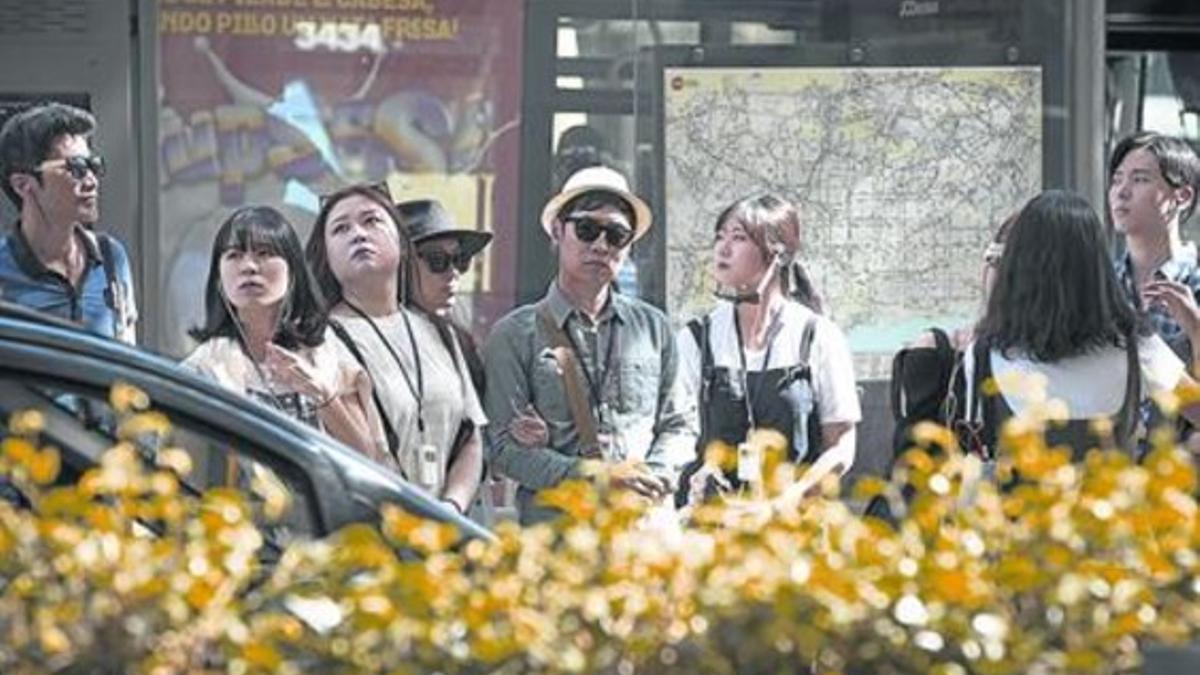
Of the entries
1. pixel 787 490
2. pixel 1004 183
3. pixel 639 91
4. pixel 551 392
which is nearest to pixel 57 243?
pixel 551 392

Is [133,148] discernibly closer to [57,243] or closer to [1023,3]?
[57,243]

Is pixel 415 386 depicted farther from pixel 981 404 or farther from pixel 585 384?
pixel 981 404

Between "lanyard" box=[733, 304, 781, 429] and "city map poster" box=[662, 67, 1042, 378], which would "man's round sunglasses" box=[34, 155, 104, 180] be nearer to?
"lanyard" box=[733, 304, 781, 429]

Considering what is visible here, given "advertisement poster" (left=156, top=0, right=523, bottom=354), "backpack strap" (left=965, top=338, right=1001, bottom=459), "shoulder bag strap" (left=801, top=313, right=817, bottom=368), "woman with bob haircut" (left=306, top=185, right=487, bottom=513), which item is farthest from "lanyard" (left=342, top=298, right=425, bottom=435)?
"advertisement poster" (left=156, top=0, right=523, bottom=354)

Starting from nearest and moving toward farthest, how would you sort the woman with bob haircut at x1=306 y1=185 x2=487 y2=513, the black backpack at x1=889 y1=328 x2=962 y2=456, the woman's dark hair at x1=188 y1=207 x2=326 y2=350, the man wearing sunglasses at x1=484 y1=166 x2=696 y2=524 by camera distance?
the woman's dark hair at x1=188 y1=207 x2=326 y2=350 < the woman with bob haircut at x1=306 y1=185 x2=487 y2=513 < the black backpack at x1=889 y1=328 x2=962 y2=456 < the man wearing sunglasses at x1=484 y1=166 x2=696 y2=524

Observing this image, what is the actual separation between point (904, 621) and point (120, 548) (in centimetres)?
111

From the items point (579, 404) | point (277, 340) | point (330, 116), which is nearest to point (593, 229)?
point (579, 404)

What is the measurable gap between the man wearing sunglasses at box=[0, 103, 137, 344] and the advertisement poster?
181cm

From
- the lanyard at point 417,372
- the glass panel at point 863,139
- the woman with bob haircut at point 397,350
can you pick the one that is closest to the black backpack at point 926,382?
the woman with bob haircut at point 397,350

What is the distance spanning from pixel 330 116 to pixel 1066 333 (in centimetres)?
420

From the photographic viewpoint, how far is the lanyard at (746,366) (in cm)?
965

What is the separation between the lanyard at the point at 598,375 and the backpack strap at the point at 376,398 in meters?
0.77

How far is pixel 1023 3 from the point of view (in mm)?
12438

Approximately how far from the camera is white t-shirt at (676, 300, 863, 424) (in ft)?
31.9
